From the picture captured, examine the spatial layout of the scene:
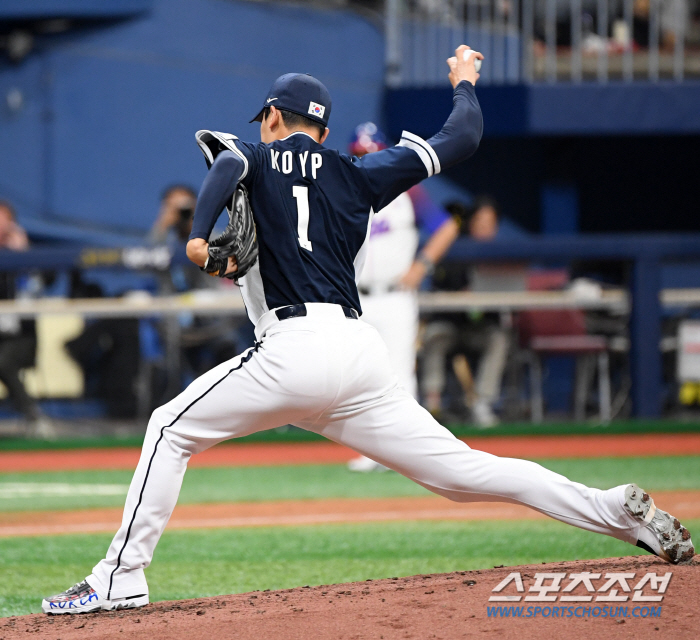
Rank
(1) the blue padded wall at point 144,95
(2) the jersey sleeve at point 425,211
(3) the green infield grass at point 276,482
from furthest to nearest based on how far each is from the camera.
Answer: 1. (1) the blue padded wall at point 144,95
2. (2) the jersey sleeve at point 425,211
3. (3) the green infield grass at point 276,482

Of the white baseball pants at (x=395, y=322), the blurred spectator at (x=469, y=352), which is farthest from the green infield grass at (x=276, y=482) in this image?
the blurred spectator at (x=469, y=352)

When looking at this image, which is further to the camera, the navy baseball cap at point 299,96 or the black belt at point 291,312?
the navy baseball cap at point 299,96

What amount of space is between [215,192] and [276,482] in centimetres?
471

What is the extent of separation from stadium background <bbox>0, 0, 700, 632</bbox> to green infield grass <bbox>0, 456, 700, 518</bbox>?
0.04m

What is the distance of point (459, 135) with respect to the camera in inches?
154

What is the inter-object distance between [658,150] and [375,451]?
43.1 feet

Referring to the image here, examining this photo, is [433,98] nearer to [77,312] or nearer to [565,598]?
[77,312]

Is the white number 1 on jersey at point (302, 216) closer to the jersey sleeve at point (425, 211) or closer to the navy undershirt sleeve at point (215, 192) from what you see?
→ the navy undershirt sleeve at point (215, 192)

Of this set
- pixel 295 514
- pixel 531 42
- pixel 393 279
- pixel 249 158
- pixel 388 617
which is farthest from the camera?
pixel 531 42

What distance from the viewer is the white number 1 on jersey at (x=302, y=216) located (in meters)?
3.66

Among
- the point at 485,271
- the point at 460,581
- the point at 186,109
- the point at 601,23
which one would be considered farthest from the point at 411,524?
the point at 601,23

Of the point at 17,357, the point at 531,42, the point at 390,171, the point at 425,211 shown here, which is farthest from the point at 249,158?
the point at 531,42

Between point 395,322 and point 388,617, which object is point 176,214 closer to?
point 395,322

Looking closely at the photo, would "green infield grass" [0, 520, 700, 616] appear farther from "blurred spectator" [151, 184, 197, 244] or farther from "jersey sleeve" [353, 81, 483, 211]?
"blurred spectator" [151, 184, 197, 244]
